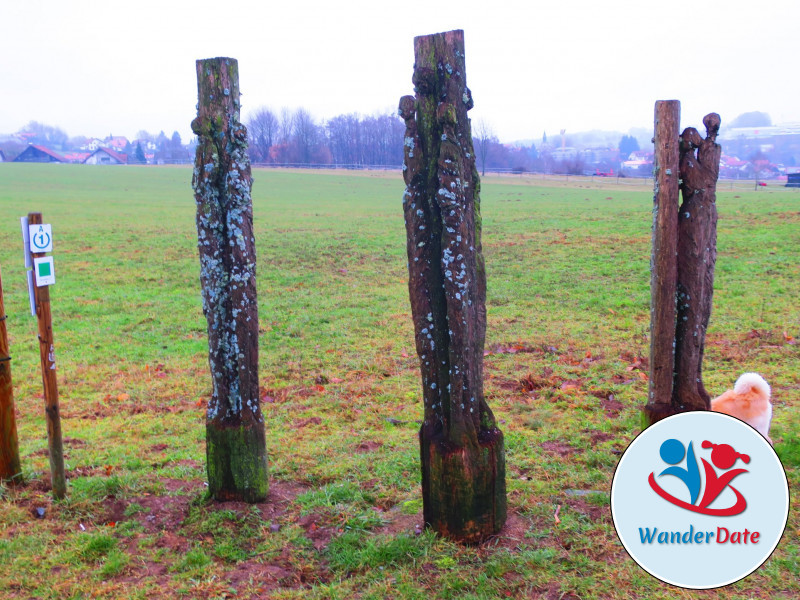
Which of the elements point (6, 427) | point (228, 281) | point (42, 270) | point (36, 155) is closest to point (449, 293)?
point (228, 281)

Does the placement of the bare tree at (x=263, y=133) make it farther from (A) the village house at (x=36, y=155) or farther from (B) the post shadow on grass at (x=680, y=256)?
(B) the post shadow on grass at (x=680, y=256)

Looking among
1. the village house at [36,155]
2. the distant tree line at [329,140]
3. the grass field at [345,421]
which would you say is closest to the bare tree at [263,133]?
the distant tree line at [329,140]

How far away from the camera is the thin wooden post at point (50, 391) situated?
16.9ft

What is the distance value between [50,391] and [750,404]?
5298 millimetres

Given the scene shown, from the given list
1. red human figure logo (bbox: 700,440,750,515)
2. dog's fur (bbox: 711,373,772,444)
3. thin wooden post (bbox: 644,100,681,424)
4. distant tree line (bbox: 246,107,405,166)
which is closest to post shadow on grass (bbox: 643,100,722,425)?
thin wooden post (bbox: 644,100,681,424)

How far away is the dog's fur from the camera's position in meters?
4.75

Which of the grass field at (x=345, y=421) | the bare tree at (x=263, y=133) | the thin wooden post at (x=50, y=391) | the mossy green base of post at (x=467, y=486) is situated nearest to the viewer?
the grass field at (x=345, y=421)

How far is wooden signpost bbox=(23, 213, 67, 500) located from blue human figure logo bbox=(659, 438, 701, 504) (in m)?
4.39

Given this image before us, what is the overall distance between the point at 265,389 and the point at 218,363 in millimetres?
3350

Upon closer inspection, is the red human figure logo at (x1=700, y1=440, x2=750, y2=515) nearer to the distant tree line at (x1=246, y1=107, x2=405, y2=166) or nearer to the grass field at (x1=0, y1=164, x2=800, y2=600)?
the grass field at (x1=0, y1=164, x2=800, y2=600)

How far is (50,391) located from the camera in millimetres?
5191

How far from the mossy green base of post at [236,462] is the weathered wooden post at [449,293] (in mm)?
1418

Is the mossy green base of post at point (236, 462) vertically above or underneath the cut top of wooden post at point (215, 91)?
underneath

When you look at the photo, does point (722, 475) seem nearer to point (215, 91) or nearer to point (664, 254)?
point (664, 254)
